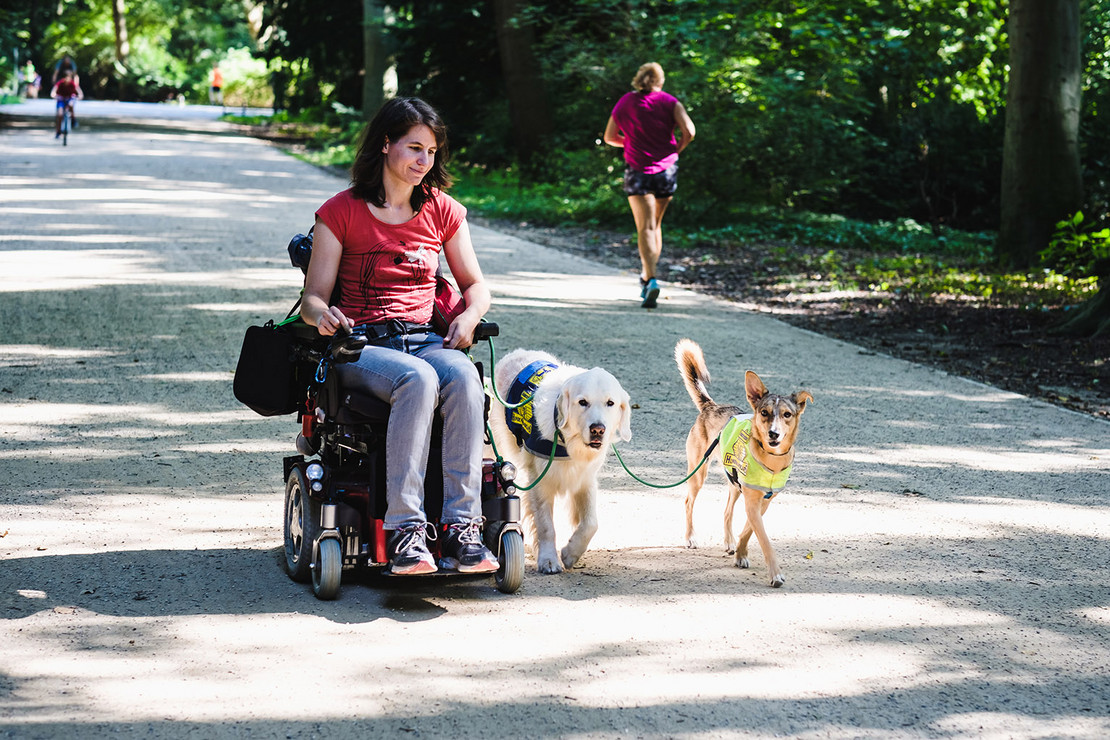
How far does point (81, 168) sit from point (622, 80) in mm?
9820

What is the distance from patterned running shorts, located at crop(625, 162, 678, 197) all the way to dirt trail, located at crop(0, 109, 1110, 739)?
2394 millimetres

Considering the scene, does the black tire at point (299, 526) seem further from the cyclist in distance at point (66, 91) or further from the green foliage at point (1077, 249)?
the cyclist in distance at point (66, 91)

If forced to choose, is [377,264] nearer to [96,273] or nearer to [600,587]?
[600,587]

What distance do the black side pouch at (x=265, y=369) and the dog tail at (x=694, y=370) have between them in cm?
184

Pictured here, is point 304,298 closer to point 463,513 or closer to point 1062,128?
point 463,513

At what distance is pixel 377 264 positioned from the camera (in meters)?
4.79

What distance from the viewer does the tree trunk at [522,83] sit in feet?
76.5

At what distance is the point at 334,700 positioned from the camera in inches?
140

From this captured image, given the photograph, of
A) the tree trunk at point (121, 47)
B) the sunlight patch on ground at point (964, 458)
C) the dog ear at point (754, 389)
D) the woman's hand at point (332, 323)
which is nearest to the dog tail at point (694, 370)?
the dog ear at point (754, 389)

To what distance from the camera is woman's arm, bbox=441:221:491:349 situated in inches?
188

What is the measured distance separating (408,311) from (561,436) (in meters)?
0.81

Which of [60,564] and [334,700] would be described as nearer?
[334,700]

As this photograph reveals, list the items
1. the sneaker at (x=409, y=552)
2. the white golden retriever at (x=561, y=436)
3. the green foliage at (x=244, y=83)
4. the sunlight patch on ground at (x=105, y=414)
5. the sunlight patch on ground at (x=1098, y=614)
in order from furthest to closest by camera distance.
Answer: the green foliage at (x=244, y=83)
the sunlight patch on ground at (x=105, y=414)
the white golden retriever at (x=561, y=436)
the sunlight patch on ground at (x=1098, y=614)
the sneaker at (x=409, y=552)

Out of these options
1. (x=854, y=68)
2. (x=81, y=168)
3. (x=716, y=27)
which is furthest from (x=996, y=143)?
(x=81, y=168)
